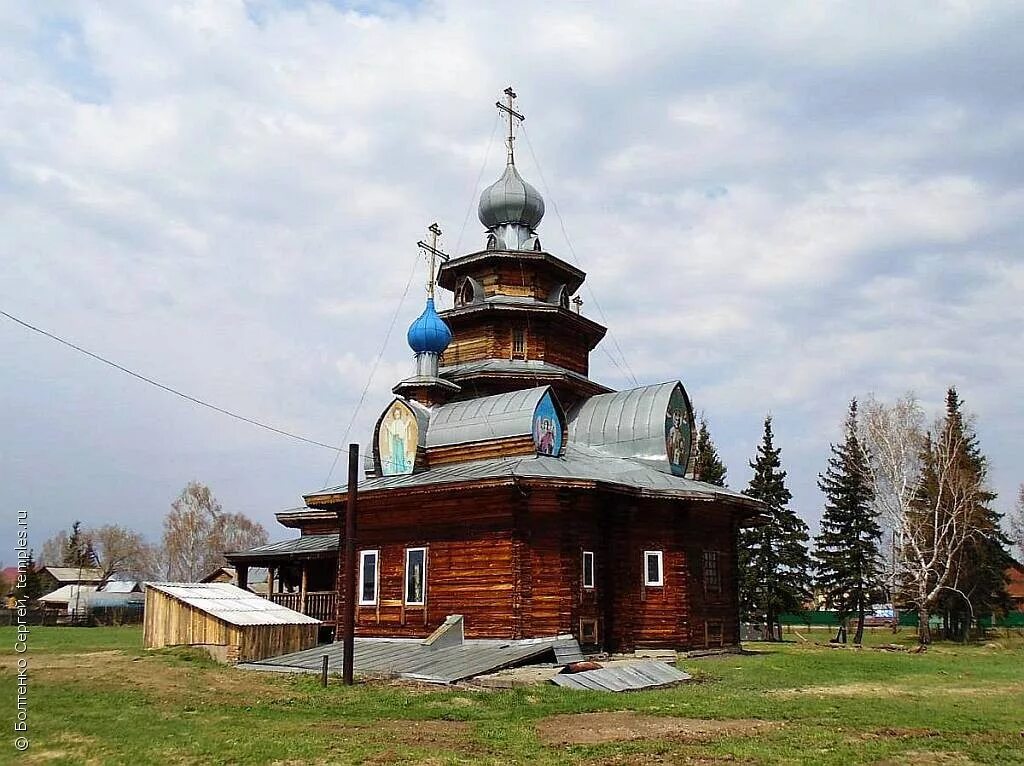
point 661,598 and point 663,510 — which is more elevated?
point 663,510

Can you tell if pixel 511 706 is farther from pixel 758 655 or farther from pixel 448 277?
pixel 448 277

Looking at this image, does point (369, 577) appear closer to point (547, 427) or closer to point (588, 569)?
point (588, 569)

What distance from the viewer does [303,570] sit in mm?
27203

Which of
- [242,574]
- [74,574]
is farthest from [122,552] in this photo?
[242,574]

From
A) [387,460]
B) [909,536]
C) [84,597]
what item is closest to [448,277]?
[387,460]

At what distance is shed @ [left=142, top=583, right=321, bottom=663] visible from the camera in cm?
2055

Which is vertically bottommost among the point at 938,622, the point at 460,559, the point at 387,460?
the point at 938,622

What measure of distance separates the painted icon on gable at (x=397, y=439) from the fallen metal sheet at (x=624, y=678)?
9032 millimetres

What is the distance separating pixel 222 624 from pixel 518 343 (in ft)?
40.2

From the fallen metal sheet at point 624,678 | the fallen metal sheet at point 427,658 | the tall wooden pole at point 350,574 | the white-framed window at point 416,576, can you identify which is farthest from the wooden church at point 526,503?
the tall wooden pole at point 350,574

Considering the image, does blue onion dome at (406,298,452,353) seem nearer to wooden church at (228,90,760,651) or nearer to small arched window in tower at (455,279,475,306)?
wooden church at (228,90,760,651)

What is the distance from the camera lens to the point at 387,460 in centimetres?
2566

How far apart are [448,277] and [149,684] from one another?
17.4 m

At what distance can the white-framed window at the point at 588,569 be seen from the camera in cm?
2208
